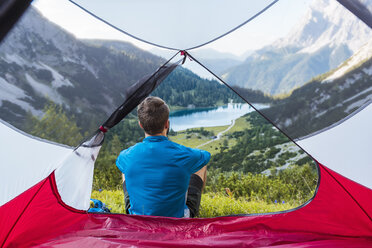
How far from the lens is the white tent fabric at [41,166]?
178 cm

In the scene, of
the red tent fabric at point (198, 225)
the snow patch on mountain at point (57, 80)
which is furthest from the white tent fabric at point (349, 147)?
the snow patch on mountain at point (57, 80)

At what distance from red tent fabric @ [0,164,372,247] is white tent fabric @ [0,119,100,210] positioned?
6 cm

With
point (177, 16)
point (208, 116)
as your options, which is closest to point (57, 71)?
point (177, 16)

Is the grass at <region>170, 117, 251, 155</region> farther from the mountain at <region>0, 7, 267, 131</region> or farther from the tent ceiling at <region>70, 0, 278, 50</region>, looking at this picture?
the tent ceiling at <region>70, 0, 278, 50</region>

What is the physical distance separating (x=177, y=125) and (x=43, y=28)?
2.70 metres

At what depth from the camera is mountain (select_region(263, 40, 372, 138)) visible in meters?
1.66

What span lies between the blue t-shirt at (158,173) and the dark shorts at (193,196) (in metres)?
0.25

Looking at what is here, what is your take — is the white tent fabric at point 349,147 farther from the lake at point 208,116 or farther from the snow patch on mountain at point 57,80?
the lake at point 208,116

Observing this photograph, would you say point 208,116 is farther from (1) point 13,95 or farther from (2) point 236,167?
(1) point 13,95

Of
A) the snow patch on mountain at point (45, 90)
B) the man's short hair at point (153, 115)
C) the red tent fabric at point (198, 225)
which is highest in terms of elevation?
the man's short hair at point (153, 115)

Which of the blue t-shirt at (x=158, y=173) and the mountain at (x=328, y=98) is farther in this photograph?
the blue t-shirt at (x=158, y=173)

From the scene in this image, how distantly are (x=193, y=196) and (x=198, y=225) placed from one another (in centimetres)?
36

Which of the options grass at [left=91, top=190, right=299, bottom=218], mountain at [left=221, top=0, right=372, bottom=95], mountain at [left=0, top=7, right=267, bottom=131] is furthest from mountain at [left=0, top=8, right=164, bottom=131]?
grass at [left=91, top=190, right=299, bottom=218]

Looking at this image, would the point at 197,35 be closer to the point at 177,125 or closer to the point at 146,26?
the point at 146,26
